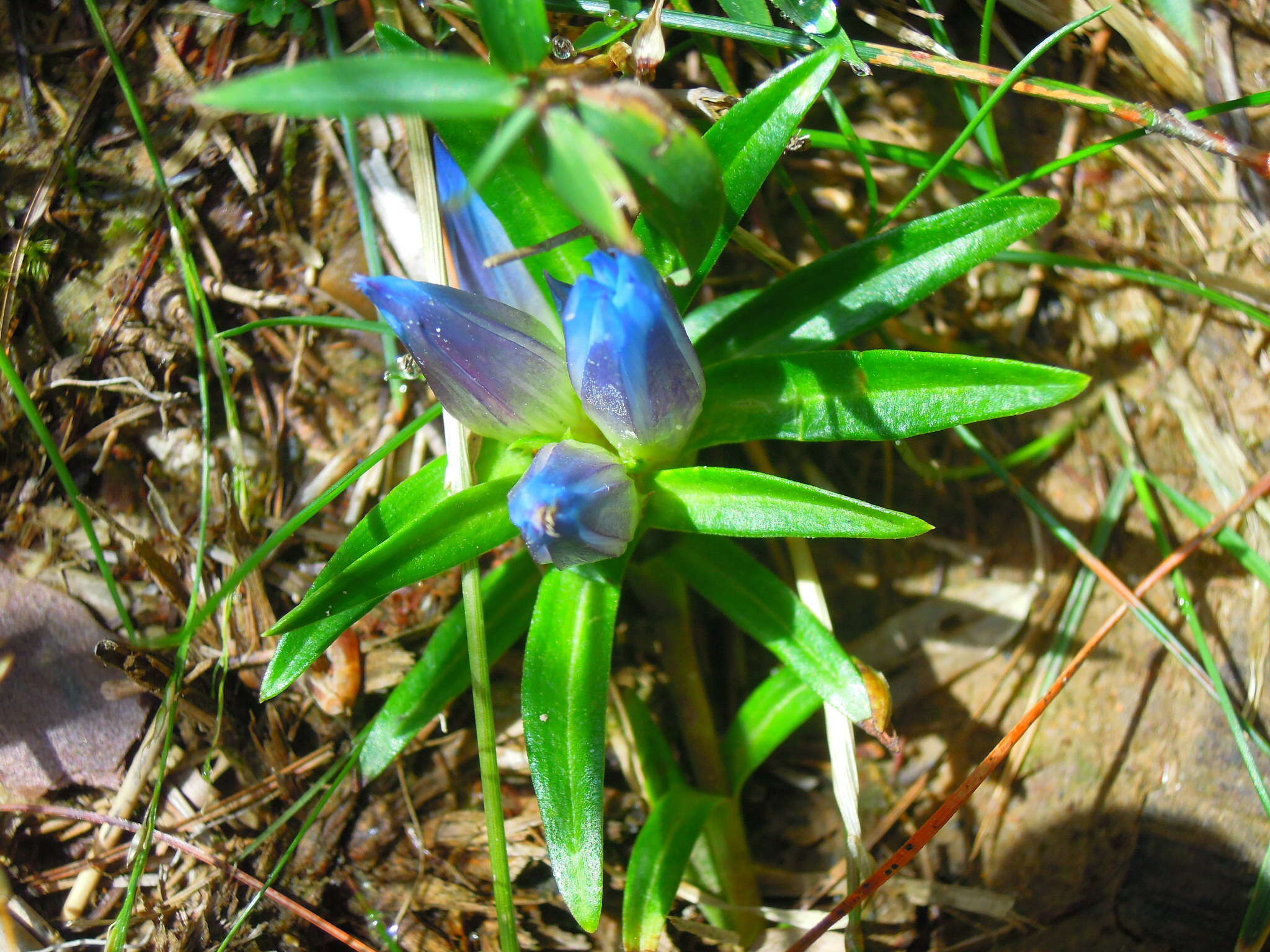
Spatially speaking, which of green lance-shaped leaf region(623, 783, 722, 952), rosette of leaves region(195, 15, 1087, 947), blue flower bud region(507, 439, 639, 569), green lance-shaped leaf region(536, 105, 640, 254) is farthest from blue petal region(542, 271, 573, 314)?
green lance-shaped leaf region(623, 783, 722, 952)

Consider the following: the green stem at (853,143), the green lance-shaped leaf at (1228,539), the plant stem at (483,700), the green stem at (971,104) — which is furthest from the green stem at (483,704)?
the green lance-shaped leaf at (1228,539)

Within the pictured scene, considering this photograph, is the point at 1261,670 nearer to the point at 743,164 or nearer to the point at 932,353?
the point at 932,353

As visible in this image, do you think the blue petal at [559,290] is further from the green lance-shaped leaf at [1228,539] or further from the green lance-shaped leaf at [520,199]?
the green lance-shaped leaf at [1228,539]

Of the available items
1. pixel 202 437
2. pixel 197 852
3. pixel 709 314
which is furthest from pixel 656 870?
pixel 202 437

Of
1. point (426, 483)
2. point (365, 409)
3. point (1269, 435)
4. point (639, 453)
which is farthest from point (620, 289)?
point (1269, 435)

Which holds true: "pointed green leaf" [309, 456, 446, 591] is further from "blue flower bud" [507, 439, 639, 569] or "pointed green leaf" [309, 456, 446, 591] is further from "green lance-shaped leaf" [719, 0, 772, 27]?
"green lance-shaped leaf" [719, 0, 772, 27]
